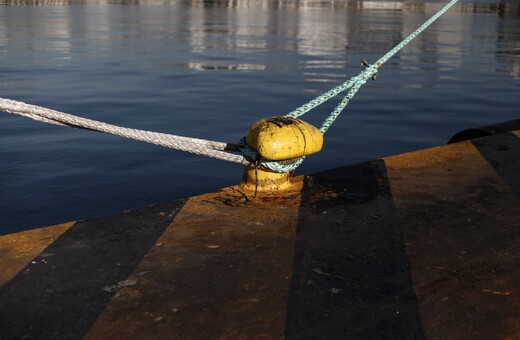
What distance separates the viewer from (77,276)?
331cm

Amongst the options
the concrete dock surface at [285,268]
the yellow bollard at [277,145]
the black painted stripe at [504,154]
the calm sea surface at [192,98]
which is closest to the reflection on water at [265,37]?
the calm sea surface at [192,98]

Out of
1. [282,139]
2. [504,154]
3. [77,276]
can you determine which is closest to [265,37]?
[504,154]

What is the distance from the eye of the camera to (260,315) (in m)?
2.95

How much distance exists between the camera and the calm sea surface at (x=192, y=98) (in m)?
7.37

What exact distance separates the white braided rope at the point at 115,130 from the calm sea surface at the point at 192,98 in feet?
5.92

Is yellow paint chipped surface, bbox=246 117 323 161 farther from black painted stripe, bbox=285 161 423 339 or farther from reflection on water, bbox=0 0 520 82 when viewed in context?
reflection on water, bbox=0 0 520 82

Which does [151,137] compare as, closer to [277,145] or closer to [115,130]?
[115,130]

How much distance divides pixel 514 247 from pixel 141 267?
7.08ft

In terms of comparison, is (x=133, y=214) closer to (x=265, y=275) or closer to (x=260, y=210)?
(x=260, y=210)

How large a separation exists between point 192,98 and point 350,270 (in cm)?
961

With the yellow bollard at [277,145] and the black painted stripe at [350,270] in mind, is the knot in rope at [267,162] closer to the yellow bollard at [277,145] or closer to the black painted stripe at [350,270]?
the yellow bollard at [277,145]

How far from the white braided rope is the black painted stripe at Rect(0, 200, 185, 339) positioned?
70 centimetres

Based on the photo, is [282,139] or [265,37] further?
[265,37]

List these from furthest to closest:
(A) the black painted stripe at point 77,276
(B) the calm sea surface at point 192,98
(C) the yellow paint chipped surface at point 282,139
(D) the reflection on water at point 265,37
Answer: (D) the reflection on water at point 265,37, (B) the calm sea surface at point 192,98, (C) the yellow paint chipped surface at point 282,139, (A) the black painted stripe at point 77,276
